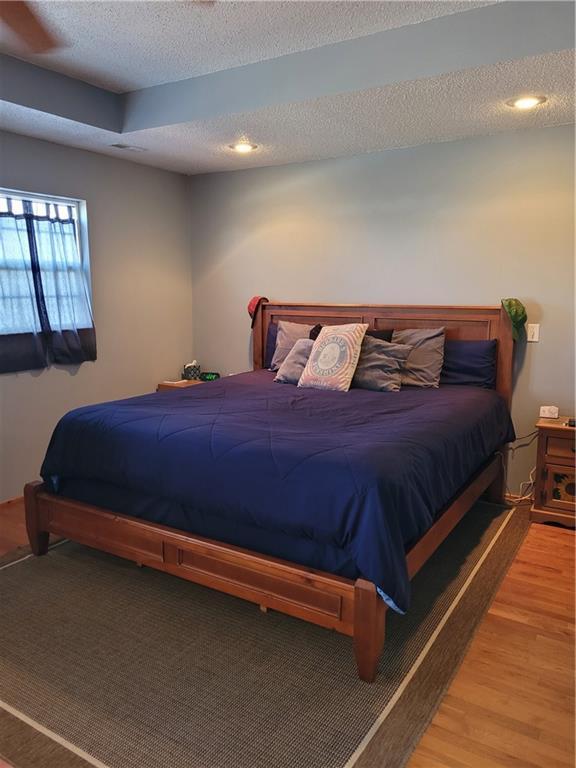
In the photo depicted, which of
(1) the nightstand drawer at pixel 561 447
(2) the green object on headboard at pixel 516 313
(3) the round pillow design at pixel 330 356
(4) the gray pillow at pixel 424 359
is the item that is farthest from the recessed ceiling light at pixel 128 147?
(1) the nightstand drawer at pixel 561 447

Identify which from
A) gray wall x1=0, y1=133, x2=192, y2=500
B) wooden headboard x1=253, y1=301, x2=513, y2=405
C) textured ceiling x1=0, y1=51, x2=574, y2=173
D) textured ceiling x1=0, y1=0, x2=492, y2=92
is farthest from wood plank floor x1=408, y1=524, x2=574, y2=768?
gray wall x1=0, y1=133, x2=192, y2=500

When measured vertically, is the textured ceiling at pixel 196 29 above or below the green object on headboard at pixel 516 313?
above

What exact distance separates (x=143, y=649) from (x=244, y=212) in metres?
3.34

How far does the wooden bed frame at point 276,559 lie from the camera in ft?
6.28

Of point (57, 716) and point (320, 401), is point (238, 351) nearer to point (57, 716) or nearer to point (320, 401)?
point (320, 401)

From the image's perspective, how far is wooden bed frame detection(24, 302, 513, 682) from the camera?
6.28ft

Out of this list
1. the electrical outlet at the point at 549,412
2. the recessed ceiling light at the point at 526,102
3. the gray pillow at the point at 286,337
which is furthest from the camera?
the gray pillow at the point at 286,337

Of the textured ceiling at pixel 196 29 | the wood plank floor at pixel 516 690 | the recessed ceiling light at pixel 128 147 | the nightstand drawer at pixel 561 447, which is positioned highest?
the textured ceiling at pixel 196 29

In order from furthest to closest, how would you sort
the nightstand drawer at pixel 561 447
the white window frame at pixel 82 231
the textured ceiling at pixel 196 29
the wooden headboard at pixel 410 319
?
the white window frame at pixel 82 231, the wooden headboard at pixel 410 319, the nightstand drawer at pixel 561 447, the textured ceiling at pixel 196 29

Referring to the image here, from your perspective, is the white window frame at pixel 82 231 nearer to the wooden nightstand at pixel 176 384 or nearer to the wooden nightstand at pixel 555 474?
the wooden nightstand at pixel 176 384

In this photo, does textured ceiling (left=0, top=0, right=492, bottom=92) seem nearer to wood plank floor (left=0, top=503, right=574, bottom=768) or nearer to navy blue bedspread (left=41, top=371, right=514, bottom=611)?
navy blue bedspread (left=41, top=371, right=514, bottom=611)

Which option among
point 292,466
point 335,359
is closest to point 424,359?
point 335,359

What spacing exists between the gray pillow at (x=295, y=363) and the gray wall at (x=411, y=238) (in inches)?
23.4

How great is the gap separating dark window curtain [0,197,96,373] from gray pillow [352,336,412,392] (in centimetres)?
191
